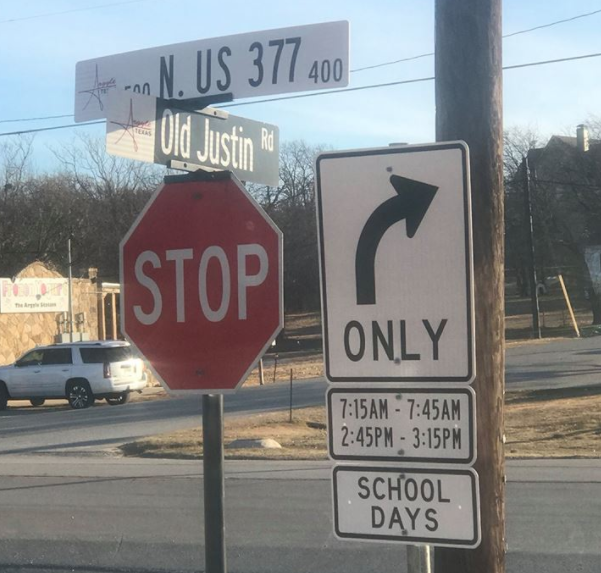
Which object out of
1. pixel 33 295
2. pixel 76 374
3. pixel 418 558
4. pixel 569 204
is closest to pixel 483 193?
pixel 418 558

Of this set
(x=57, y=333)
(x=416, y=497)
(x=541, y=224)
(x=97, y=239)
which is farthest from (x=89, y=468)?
(x=541, y=224)

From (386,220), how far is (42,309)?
1162 inches

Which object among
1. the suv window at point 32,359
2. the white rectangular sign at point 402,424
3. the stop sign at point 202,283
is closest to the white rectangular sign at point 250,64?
the stop sign at point 202,283

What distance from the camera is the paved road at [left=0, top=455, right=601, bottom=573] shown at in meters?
6.73

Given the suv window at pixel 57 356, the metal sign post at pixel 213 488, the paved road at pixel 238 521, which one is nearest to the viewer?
the metal sign post at pixel 213 488

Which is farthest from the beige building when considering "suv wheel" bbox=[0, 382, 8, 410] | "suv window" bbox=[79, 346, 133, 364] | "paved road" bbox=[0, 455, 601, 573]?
"paved road" bbox=[0, 455, 601, 573]

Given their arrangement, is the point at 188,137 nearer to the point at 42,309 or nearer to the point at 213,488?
the point at 213,488

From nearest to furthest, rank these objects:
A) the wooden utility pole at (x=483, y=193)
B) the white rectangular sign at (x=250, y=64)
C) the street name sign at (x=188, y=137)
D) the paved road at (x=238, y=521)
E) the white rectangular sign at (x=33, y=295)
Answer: the wooden utility pole at (x=483, y=193), the street name sign at (x=188, y=137), the white rectangular sign at (x=250, y=64), the paved road at (x=238, y=521), the white rectangular sign at (x=33, y=295)

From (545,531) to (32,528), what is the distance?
14.8 ft

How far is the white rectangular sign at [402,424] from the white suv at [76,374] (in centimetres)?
2040

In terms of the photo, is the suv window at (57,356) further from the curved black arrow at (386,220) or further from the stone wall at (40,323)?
the curved black arrow at (386,220)

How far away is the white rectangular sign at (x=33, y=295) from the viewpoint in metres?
29.2

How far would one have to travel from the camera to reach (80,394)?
896 inches

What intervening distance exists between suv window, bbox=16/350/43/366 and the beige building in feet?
19.4
